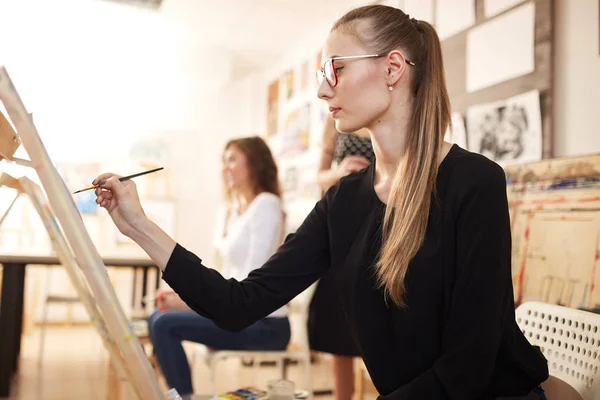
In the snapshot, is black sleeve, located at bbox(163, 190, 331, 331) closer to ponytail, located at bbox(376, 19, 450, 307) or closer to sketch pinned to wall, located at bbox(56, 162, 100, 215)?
ponytail, located at bbox(376, 19, 450, 307)

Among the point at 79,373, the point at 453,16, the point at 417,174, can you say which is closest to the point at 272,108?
the point at 453,16

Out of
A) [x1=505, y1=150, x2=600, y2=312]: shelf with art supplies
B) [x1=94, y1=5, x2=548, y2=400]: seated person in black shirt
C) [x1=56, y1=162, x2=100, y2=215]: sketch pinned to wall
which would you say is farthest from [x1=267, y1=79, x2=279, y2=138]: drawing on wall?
[x1=94, y1=5, x2=548, y2=400]: seated person in black shirt

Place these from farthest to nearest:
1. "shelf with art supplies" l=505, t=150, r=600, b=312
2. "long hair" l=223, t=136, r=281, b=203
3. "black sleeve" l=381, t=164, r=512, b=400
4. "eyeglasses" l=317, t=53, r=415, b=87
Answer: "long hair" l=223, t=136, r=281, b=203 → "shelf with art supplies" l=505, t=150, r=600, b=312 → "eyeglasses" l=317, t=53, r=415, b=87 → "black sleeve" l=381, t=164, r=512, b=400

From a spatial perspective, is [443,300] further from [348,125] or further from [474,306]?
[348,125]

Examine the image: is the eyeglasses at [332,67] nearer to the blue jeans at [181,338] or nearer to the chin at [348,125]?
the chin at [348,125]

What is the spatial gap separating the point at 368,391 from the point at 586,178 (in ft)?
6.33

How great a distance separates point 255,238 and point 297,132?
2543mm

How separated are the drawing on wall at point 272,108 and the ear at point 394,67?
4142 millimetres

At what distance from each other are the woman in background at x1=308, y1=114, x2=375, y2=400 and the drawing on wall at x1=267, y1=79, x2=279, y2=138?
3.13 metres

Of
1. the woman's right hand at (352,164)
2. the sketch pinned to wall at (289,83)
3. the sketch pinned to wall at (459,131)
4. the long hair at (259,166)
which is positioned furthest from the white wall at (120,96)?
the woman's right hand at (352,164)

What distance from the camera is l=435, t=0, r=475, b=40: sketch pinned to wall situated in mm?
2502

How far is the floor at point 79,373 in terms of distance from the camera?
2.85 meters

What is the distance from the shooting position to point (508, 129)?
2227mm

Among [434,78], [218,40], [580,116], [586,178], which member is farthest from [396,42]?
[218,40]
